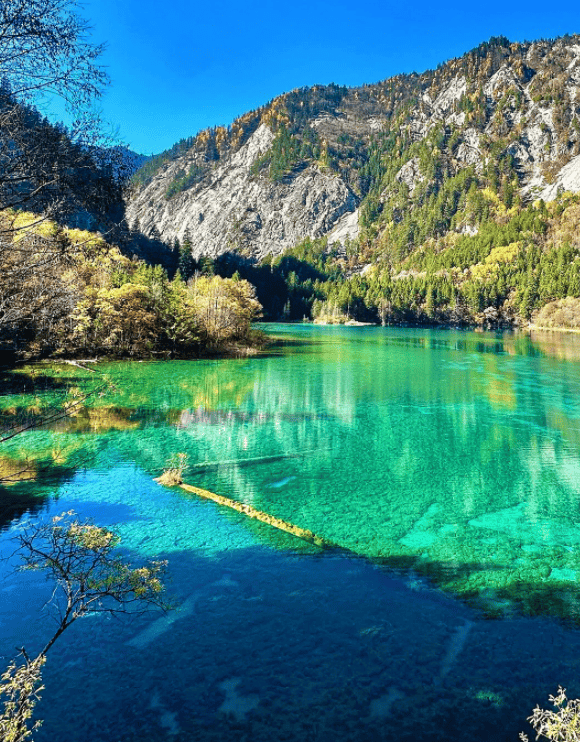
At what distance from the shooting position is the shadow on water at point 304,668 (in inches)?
270

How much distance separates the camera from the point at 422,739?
6.68m

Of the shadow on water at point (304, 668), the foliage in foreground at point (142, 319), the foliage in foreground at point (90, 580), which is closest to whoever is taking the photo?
the shadow on water at point (304, 668)

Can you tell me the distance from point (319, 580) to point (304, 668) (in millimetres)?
2858

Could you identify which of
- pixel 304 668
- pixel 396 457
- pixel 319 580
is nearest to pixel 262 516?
pixel 319 580

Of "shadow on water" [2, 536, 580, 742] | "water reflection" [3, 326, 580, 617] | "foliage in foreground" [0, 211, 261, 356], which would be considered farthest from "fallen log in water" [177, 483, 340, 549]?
"foliage in foreground" [0, 211, 261, 356]

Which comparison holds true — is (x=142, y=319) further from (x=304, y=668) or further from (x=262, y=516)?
(x=304, y=668)

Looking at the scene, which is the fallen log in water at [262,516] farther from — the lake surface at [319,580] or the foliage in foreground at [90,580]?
the foliage in foreground at [90,580]

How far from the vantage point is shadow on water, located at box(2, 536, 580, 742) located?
6.86 m

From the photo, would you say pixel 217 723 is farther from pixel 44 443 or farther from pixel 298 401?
pixel 298 401

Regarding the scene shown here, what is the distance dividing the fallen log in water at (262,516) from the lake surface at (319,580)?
352 mm

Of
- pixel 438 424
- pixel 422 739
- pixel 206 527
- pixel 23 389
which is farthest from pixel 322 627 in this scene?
pixel 23 389

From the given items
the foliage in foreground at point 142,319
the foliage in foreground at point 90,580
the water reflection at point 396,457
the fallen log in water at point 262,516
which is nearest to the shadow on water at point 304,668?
the foliage in foreground at point 90,580

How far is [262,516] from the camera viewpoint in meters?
14.2

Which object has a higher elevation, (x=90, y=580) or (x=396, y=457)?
(x=90, y=580)
